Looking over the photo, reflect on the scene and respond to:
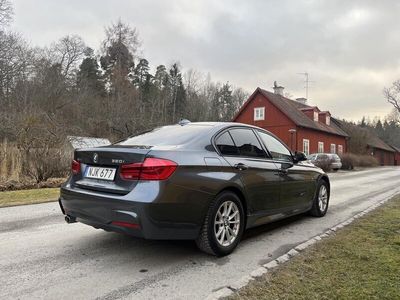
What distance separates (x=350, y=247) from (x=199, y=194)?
90.5 inches

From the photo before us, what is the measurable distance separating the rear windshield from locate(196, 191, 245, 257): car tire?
843 millimetres

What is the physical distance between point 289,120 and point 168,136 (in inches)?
1361

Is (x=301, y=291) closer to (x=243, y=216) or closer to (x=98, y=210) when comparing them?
(x=243, y=216)

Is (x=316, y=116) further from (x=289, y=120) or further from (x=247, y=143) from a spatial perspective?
(x=247, y=143)

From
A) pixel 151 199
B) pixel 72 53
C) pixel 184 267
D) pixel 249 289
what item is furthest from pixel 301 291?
pixel 72 53

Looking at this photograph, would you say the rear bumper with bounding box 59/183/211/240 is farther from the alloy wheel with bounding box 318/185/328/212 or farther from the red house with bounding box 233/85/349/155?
the red house with bounding box 233/85/349/155

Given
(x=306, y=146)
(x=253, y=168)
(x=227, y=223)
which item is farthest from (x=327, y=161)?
(x=227, y=223)

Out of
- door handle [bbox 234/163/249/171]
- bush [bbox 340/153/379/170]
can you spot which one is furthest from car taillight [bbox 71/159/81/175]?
bush [bbox 340/153/379/170]

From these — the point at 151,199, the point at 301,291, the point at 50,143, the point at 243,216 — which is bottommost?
the point at 301,291

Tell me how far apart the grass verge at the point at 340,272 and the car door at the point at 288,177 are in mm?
848

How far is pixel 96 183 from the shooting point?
176 inches

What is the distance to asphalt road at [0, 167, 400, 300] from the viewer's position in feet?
12.0

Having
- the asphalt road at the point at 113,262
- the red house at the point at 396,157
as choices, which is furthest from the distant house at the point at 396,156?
the asphalt road at the point at 113,262

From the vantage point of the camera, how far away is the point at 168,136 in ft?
16.5
